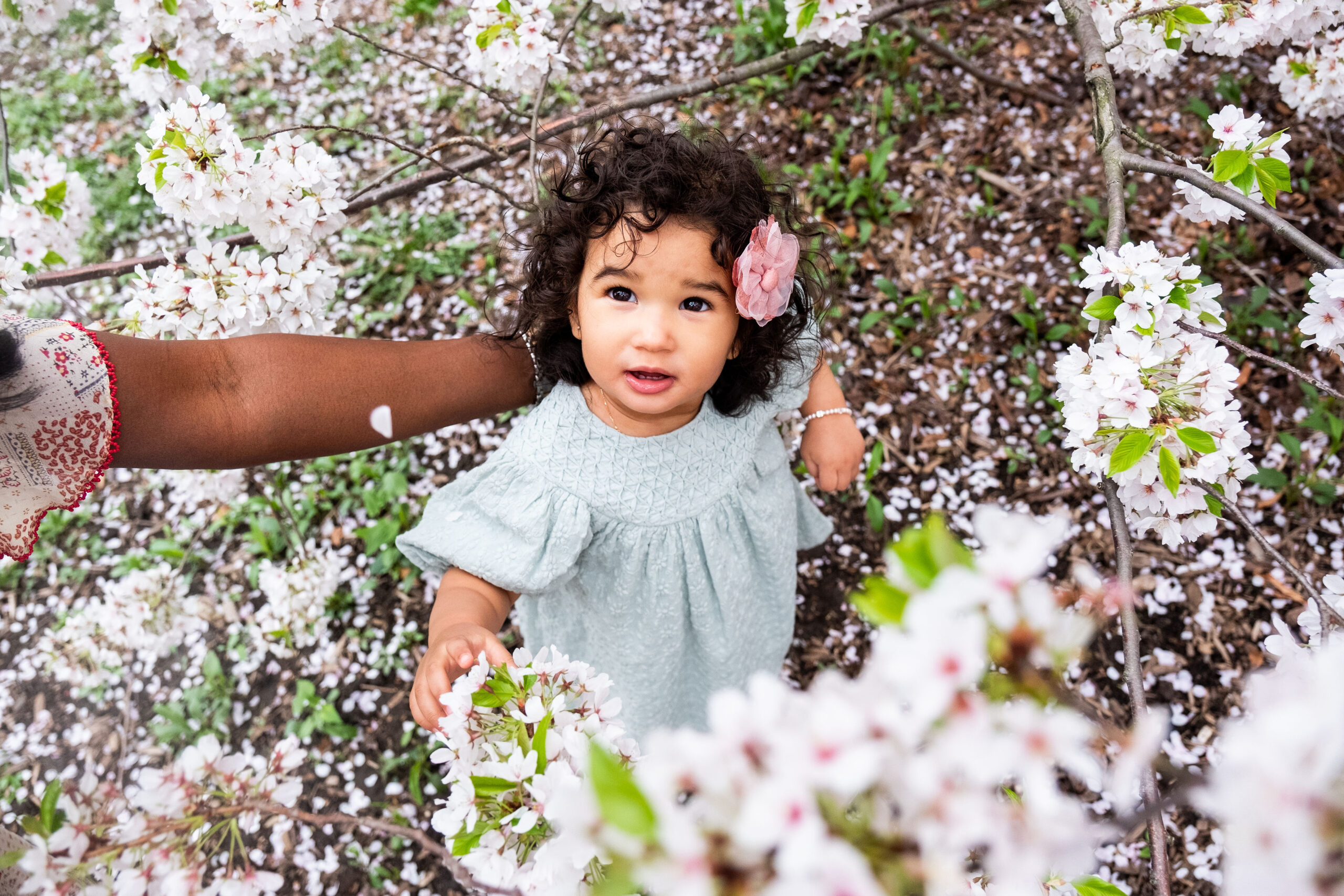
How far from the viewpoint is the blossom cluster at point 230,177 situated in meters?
1.56

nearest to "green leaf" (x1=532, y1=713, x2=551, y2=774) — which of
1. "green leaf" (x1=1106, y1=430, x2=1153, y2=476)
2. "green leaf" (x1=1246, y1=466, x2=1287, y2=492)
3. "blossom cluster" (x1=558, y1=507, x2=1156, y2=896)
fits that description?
"blossom cluster" (x1=558, y1=507, x2=1156, y2=896)

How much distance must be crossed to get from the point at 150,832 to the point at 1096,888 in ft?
3.49

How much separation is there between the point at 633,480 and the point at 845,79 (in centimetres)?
297

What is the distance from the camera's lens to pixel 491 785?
2.78 ft

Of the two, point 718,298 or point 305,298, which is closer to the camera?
point 718,298

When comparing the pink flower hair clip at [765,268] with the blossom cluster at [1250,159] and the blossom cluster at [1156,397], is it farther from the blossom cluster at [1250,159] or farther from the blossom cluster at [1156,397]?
the blossom cluster at [1250,159]

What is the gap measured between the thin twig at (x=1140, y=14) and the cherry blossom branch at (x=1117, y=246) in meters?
0.05

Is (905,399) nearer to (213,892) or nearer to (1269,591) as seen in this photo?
(1269,591)

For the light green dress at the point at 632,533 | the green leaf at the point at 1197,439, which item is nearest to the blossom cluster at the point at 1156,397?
the green leaf at the point at 1197,439

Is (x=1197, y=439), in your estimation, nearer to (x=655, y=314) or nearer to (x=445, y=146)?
(x=655, y=314)

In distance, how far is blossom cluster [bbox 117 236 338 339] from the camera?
162cm

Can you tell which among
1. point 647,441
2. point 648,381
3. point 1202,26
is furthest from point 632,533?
point 1202,26

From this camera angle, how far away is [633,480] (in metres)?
1.59

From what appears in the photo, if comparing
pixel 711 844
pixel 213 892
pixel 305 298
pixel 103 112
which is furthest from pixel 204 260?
pixel 103 112
